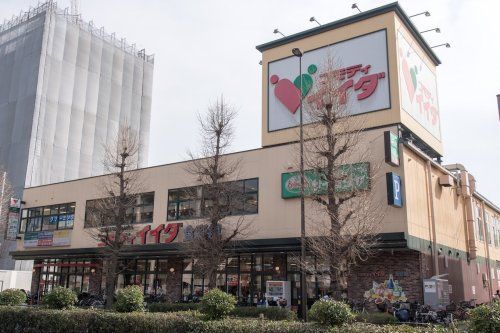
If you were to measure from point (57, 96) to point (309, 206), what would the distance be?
37.4m

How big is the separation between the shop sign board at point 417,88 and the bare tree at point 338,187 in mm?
7090

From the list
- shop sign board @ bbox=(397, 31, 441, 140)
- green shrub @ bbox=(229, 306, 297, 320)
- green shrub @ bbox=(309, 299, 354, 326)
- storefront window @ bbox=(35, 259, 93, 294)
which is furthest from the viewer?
storefront window @ bbox=(35, 259, 93, 294)

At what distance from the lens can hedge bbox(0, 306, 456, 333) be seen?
33.8 ft

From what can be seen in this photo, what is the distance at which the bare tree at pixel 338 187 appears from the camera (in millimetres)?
17328

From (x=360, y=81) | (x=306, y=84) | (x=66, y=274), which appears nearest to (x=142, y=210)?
(x=66, y=274)

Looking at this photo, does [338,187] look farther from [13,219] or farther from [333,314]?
[13,219]

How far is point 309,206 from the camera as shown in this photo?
2286 centimetres

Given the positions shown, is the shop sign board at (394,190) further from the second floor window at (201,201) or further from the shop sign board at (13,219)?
the shop sign board at (13,219)

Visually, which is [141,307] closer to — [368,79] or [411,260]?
[411,260]

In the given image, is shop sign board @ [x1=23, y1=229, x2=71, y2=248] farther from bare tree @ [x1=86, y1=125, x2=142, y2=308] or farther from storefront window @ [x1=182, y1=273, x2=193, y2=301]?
storefront window @ [x1=182, y1=273, x2=193, y2=301]

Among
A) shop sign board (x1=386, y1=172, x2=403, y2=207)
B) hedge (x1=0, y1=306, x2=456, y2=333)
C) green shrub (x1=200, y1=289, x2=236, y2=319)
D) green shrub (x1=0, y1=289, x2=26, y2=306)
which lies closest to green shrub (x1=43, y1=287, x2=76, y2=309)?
hedge (x1=0, y1=306, x2=456, y2=333)

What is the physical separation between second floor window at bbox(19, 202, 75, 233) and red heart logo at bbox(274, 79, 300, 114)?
1575 cm

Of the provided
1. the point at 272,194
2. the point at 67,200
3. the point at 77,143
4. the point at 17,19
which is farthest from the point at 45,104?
the point at 272,194

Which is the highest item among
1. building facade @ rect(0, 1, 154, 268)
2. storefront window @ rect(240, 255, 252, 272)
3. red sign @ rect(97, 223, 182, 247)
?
building facade @ rect(0, 1, 154, 268)
